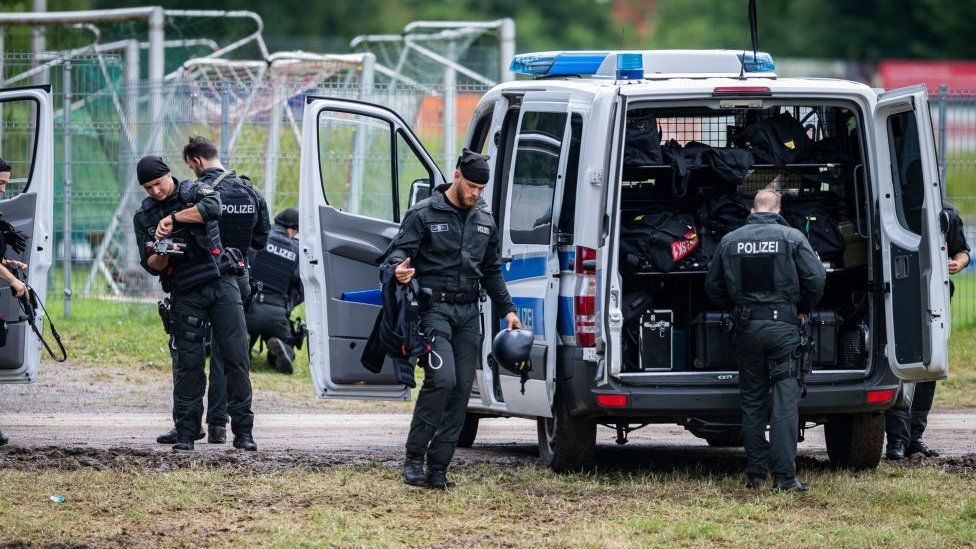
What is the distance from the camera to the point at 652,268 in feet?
28.2

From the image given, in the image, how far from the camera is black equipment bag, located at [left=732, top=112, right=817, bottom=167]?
8.81 meters

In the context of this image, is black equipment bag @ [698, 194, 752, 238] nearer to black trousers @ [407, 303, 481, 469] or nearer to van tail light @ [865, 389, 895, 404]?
van tail light @ [865, 389, 895, 404]

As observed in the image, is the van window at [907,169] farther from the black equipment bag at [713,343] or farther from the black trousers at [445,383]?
the black trousers at [445,383]

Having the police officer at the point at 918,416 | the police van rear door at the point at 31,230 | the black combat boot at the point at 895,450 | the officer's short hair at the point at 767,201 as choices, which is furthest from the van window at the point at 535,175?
the police van rear door at the point at 31,230

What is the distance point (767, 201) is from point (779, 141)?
709 millimetres

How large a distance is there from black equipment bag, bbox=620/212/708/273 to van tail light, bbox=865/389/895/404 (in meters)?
1.19

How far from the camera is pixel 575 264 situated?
26.7 feet

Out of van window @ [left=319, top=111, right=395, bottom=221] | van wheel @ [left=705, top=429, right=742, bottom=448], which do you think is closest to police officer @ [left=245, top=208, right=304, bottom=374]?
van window @ [left=319, top=111, right=395, bottom=221]

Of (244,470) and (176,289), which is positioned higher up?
(176,289)

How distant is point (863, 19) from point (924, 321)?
51433 millimetres

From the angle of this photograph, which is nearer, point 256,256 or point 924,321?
point 924,321

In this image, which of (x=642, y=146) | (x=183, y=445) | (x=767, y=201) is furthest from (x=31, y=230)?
(x=767, y=201)

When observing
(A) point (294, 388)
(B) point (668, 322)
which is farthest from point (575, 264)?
(A) point (294, 388)

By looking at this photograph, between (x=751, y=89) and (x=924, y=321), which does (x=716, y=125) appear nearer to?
(x=751, y=89)
